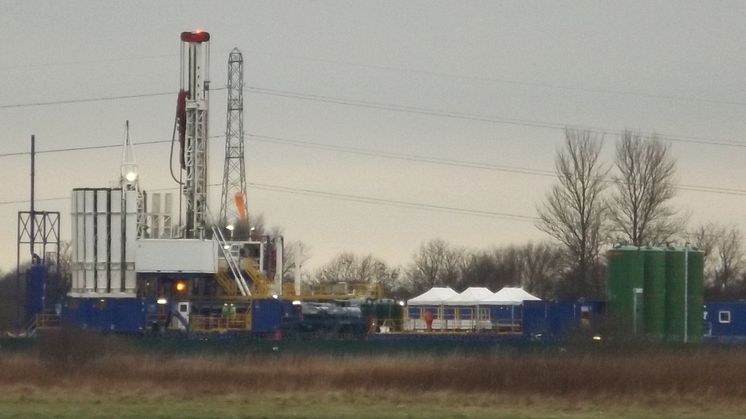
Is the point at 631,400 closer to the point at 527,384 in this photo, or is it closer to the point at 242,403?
the point at 527,384

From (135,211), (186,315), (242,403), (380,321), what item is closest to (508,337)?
(380,321)

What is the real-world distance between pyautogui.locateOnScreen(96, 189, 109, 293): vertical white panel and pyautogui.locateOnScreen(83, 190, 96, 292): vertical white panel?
0.26m

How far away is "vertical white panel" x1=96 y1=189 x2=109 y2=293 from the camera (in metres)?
75.0

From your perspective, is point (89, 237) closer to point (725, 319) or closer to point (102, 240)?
point (102, 240)

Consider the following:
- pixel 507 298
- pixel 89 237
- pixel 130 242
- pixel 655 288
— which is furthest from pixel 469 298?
pixel 89 237

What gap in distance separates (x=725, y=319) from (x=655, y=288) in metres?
6.37

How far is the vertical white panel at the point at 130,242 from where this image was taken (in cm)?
7500

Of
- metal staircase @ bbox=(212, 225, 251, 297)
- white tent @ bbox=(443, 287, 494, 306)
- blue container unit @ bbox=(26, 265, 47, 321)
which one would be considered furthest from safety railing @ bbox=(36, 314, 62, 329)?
white tent @ bbox=(443, 287, 494, 306)

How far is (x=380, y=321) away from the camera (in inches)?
2965

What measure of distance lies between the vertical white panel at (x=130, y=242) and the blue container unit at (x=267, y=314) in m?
7.45

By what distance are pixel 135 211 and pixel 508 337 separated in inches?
816

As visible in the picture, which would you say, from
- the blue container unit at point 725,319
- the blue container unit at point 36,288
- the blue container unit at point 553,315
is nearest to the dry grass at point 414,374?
the blue container unit at point 553,315

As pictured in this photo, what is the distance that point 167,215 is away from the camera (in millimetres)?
78750

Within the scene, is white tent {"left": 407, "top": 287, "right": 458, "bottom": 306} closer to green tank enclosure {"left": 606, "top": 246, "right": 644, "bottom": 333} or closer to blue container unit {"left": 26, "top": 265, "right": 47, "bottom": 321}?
green tank enclosure {"left": 606, "top": 246, "right": 644, "bottom": 333}
